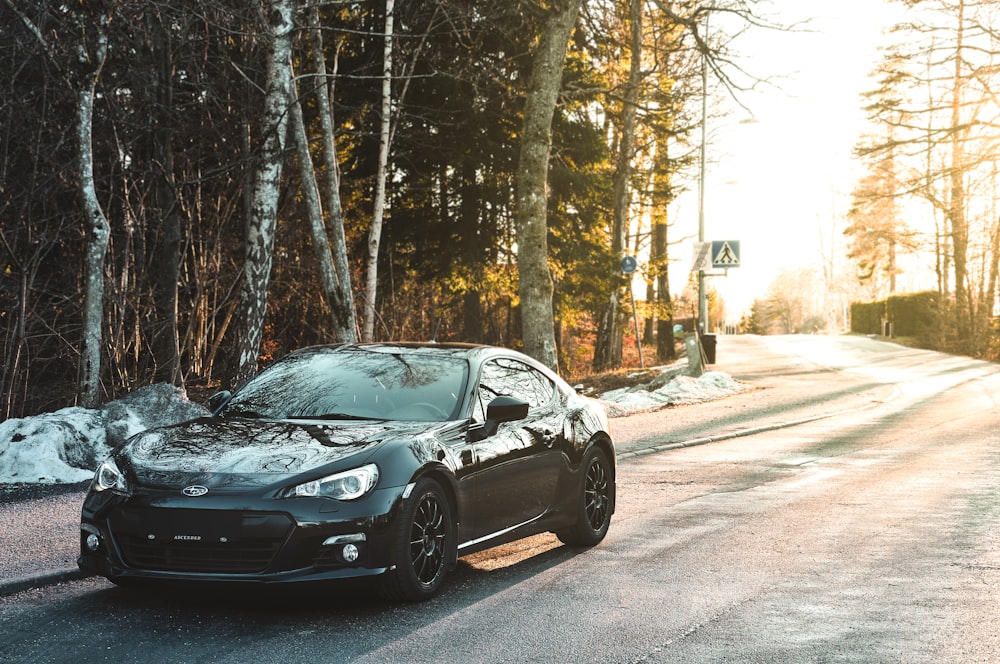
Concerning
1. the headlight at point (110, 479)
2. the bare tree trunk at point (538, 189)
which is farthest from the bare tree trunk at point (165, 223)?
the headlight at point (110, 479)

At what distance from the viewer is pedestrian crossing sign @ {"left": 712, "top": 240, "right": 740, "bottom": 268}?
28922 millimetres

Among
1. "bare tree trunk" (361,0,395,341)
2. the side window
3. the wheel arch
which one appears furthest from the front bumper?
"bare tree trunk" (361,0,395,341)

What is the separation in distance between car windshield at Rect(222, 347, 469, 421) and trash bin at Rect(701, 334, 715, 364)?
1095 inches

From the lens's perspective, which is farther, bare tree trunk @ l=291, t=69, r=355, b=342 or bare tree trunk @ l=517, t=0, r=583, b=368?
bare tree trunk @ l=517, t=0, r=583, b=368

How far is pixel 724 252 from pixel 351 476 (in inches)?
938

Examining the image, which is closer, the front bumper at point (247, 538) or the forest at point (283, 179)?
the front bumper at point (247, 538)

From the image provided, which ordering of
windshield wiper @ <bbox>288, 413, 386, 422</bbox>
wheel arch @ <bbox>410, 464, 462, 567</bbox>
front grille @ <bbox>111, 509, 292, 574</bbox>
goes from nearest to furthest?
front grille @ <bbox>111, 509, 292, 574</bbox> < wheel arch @ <bbox>410, 464, 462, 567</bbox> < windshield wiper @ <bbox>288, 413, 386, 422</bbox>

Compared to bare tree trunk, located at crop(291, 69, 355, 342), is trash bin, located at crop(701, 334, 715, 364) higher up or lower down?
lower down

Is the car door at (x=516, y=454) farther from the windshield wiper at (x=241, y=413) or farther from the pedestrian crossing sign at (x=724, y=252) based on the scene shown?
the pedestrian crossing sign at (x=724, y=252)

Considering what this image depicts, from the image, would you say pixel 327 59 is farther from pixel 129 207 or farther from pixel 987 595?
pixel 987 595

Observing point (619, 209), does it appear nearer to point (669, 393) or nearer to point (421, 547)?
point (669, 393)

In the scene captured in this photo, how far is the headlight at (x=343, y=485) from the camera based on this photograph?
6098 millimetres

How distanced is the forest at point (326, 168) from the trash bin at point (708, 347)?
8.44 ft

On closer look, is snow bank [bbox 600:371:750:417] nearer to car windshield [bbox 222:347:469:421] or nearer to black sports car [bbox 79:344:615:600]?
black sports car [bbox 79:344:615:600]
